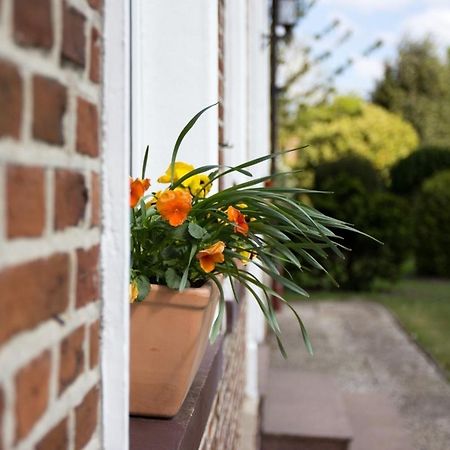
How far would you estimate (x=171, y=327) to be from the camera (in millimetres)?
1578

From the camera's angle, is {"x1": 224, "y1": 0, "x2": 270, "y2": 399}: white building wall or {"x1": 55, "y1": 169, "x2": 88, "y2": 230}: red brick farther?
{"x1": 224, "y1": 0, "x2": 270, "y2": 399}: white building wall

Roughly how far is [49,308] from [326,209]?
1074 cm

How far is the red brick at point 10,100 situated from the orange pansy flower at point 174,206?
2.73 ft

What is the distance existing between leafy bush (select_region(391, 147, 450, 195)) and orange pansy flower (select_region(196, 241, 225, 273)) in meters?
15.0

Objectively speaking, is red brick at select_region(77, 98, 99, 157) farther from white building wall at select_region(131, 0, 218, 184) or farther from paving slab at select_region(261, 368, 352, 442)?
paving slab at select_region(261, 368, 352, 442)

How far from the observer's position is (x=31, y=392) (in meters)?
0.76

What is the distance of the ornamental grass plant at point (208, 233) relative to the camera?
1.57m

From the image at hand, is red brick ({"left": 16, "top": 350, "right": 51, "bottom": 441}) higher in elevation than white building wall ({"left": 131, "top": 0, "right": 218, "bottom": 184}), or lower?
lower

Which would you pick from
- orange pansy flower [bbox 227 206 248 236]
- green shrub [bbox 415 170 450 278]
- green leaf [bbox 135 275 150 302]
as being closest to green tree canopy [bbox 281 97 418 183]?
green shrub [bbox 415 170 450 278]

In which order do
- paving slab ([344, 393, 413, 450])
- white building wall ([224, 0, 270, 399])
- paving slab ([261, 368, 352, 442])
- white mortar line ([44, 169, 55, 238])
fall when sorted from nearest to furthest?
white mortar line ([44, 169, 55, 238]) → white building wall ([224, 0, 270, 399]) → paving slab ([261, 368, 352, 442]) → paving slab ([344, 393, 413, 450])

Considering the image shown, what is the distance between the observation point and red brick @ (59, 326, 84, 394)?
87cm

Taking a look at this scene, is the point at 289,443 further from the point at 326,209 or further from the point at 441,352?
the point at 326,209

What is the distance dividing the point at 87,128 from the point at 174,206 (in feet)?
1.97

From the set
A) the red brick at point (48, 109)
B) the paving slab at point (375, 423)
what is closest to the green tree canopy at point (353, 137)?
the paving slab at point (375, 423)
